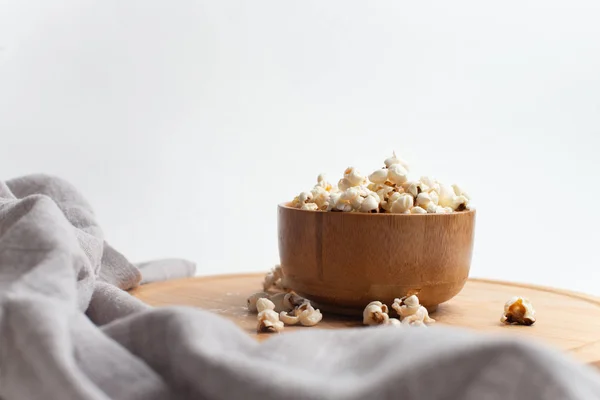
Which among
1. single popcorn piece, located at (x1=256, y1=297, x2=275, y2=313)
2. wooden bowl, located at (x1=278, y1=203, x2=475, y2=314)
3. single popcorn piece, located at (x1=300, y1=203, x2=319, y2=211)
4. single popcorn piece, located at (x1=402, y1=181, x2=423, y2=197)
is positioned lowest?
single popcorn piece, located at (x1=256, y1=297, x2=275, y2=313)

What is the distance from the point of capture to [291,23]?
2502mm

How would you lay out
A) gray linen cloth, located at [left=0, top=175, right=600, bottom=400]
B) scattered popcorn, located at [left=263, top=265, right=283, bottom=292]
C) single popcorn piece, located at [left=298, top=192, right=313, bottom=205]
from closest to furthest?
1. gray linen cloth, located at [left=0, top=175, right=600, bottom=400]
2. single popcorn piece, located at [left=298, top=192, right=313, bottom=205]
3. scattered popcorn, located at [left=263, top=265, right=283, bottom=292]

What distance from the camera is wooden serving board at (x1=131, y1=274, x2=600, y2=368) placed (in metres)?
0.84

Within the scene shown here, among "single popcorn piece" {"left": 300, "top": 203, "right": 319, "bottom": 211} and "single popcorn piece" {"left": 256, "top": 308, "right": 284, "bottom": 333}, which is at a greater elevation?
"single popcorn piece" {"left": 300, "top": 203, "right": 319, "bottom": 211}

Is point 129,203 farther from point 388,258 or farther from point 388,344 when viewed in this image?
point 388,344

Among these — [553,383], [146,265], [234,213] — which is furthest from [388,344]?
[234,213]

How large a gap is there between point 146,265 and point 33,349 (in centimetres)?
78

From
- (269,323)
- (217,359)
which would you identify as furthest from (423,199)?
A: (217,359)

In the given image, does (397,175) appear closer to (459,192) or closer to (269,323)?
(459,192)

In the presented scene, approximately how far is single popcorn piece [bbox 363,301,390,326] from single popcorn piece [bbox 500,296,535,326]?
0.14m

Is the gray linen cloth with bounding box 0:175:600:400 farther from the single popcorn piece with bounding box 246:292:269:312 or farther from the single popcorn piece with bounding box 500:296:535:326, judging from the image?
the single popcorn piece with bounding box 500:296:535:326

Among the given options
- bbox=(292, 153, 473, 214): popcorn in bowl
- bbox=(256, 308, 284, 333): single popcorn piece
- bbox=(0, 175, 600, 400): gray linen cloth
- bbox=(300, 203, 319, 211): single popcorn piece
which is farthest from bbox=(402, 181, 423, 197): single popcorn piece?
bbox=(0, 175, 600, 400): gray linen cloth

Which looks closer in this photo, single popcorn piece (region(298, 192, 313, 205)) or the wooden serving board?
the wooden serving board

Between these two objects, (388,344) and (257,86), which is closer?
(388,344)
